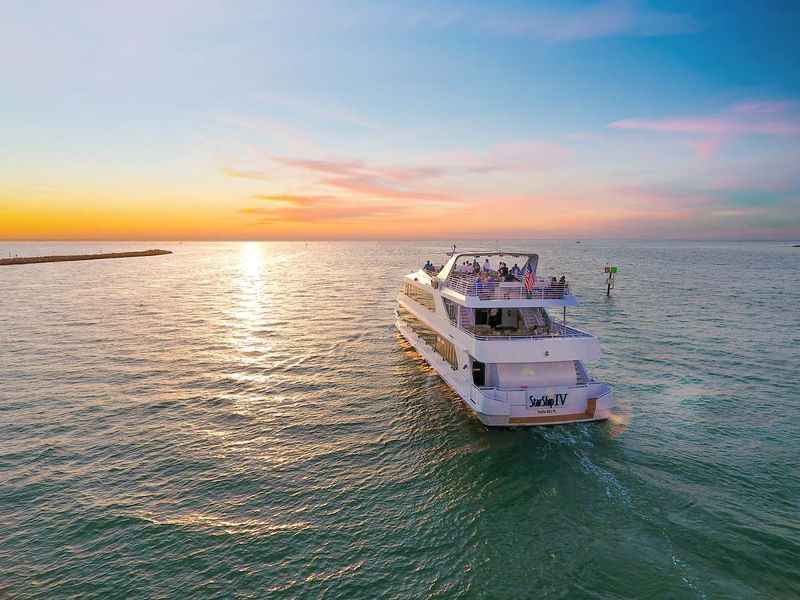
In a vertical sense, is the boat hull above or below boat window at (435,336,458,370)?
below

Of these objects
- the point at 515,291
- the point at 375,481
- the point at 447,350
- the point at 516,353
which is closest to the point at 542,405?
the point at 516,353

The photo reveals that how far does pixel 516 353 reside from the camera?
1855cm

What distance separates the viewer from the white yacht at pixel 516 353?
59.4 ft

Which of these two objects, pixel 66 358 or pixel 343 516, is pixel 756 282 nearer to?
pixel 343 516

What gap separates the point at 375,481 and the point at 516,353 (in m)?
8.05

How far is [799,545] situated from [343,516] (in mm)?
13538

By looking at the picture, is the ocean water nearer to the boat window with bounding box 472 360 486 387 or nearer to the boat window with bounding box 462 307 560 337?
the boat window with bounding box 472 360 486 387

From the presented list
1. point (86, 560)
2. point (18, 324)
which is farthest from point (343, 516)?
point (18, 324)

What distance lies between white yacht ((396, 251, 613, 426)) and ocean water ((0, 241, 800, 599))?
4.51ft

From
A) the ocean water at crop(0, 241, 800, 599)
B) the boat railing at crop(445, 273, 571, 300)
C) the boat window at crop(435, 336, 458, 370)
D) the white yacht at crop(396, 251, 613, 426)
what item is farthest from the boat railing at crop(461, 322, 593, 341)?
the ocean water at crop(0, 241, 800, 599)

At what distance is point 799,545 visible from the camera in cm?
1225

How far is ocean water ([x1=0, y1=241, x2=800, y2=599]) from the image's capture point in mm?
11344

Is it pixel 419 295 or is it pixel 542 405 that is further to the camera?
pixel 419 295

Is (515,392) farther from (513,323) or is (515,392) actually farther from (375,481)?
(375,481)
